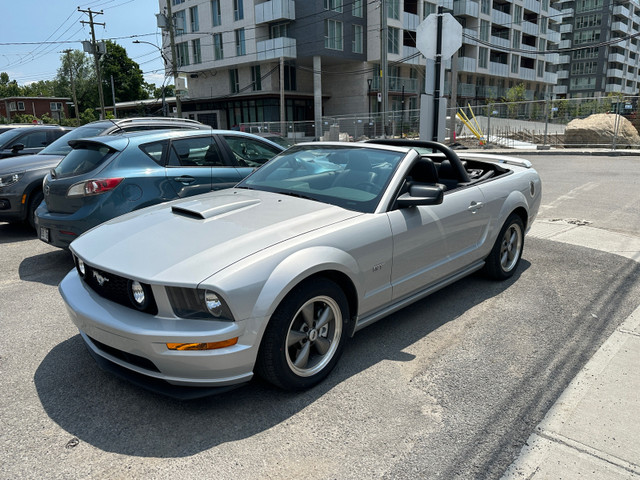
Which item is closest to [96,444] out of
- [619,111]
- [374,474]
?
[374,474]

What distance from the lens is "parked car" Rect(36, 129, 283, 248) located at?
5246 mm

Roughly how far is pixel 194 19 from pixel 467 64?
1064 inches

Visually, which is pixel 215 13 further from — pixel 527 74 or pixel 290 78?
pixel 527 74

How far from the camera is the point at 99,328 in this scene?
9.14 ft

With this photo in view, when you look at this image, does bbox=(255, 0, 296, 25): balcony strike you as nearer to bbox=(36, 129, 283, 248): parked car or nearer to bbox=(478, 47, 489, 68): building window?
bbox=(478, 47, 489, 68): building window

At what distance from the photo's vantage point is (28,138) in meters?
10.2

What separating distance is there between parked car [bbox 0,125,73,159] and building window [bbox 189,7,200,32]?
129 feet

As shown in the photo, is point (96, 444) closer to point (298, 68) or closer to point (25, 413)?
point (25, 413)

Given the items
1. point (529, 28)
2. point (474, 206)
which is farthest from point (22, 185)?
point (529, 28)

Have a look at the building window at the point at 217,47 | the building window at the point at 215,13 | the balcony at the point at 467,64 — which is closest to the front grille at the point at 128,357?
the building window at the point at 217,47

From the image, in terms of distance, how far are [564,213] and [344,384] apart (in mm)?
6889

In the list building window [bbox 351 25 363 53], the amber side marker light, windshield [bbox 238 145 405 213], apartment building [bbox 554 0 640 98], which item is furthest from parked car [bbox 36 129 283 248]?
apartment building [bbox 554 0 640 98]

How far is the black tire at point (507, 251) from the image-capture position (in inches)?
193

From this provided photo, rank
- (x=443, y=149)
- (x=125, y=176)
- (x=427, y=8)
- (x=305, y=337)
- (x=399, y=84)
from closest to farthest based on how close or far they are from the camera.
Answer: (x=305, y=337)
(x=443, y=149)
(x=125, y=176)
(x=399, y=84)
(x=427, y=8)
